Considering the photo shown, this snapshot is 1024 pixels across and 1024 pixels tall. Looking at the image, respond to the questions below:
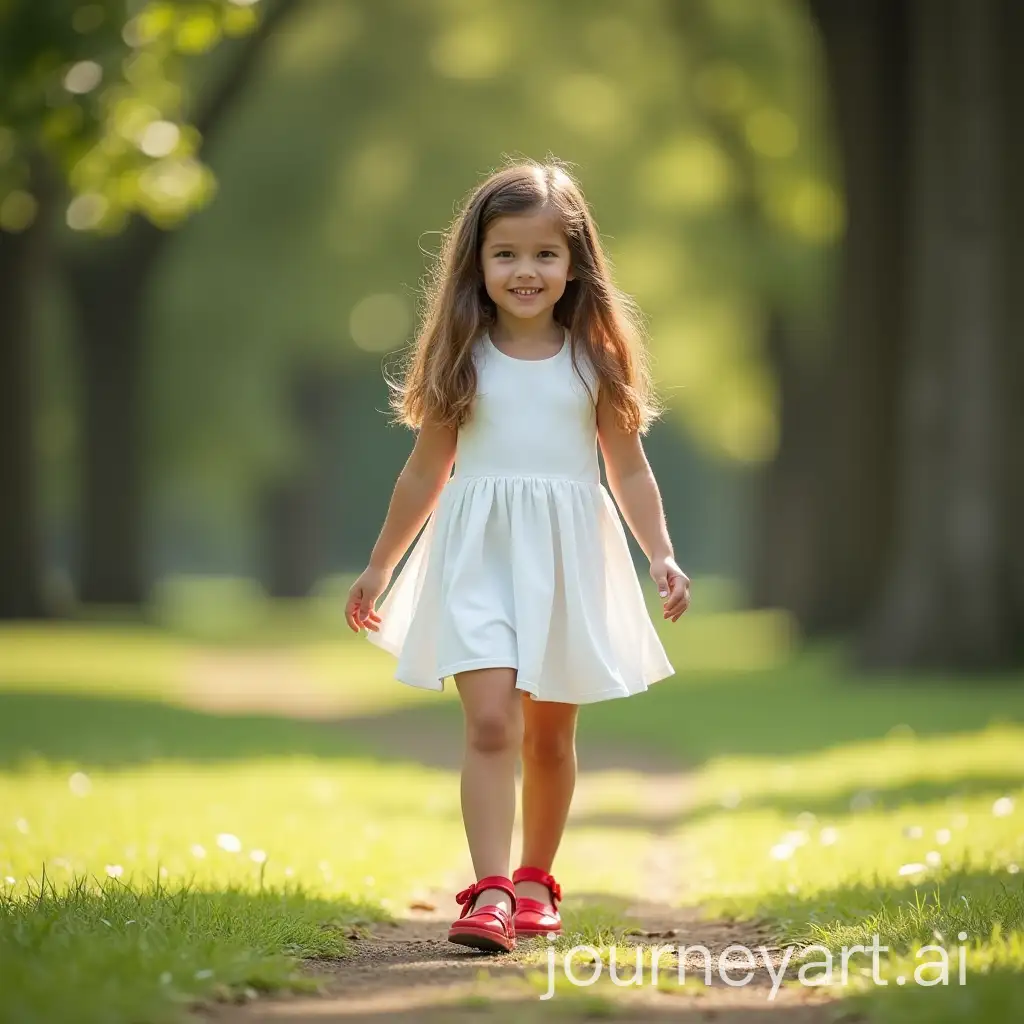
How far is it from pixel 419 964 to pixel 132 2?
9.21m

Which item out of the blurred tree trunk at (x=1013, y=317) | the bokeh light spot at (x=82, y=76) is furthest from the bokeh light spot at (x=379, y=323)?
the bokeh light spot at (x=82, y=76)

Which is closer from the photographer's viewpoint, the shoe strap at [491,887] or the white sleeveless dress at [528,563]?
the shoe strap at [491,887]

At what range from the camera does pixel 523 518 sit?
4797mm

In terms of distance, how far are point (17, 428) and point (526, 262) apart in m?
20.0

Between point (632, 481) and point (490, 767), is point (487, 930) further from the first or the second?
point (632, 481)

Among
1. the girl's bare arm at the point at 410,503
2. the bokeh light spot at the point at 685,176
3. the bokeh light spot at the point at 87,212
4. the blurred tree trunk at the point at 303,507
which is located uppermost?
the bokeh light spot at the point at 685,176

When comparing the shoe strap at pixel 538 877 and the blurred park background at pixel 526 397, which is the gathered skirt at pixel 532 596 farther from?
the blurred park background at pixel 526 397

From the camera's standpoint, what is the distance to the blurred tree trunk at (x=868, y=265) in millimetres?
18438

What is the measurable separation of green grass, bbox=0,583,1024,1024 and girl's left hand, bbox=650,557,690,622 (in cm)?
91

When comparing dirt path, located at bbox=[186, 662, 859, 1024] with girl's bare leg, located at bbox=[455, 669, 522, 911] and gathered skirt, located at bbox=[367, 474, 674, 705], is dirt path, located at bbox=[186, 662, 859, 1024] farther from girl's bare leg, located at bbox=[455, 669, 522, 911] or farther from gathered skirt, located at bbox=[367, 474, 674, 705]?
gathered skirt, located at bbox=[367, 474, 674, 705]

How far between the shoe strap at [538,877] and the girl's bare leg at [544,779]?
0.04 ft

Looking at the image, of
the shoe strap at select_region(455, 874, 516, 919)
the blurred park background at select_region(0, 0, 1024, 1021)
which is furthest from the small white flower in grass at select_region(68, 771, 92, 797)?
the shoe strap at select_region(455, 874, 516, 919)

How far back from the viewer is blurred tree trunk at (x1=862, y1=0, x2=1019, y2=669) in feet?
48.4

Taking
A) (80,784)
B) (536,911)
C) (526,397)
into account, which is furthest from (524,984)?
(80,784)
